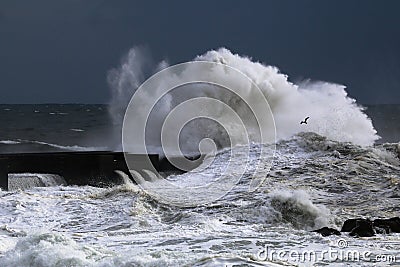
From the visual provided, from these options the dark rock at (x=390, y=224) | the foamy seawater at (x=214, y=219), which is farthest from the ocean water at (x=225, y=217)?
the dark rock at (x=390, y=224)

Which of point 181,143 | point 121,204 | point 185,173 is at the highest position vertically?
point 181,143

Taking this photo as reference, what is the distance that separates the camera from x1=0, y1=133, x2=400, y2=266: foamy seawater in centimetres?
732

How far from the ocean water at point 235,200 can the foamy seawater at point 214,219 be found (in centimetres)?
2

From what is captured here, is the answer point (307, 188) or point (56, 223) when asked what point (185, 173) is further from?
point (56, 223)

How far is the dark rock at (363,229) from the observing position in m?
8.81

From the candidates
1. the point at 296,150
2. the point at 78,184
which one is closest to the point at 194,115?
the point at 296,150

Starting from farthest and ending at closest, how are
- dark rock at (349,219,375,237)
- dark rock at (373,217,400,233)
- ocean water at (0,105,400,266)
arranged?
dark rock at (373,217,400,233), dark rock at (349,219,375,237), ocean water at (0,105,400,266)

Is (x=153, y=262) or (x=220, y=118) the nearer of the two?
(x=153, y=262)

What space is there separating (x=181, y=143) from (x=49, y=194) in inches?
352

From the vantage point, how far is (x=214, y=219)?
34.4 feet

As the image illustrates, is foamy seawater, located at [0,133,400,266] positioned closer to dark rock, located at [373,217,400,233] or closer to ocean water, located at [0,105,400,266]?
ocean water, located at [0,105,400,266]

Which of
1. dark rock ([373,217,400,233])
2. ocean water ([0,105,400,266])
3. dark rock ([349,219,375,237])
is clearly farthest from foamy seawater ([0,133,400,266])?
dark rock ([373,217,400,233])

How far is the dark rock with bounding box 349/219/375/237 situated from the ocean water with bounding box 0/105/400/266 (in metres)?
0.21

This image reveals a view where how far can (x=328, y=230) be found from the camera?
29.5 feet
